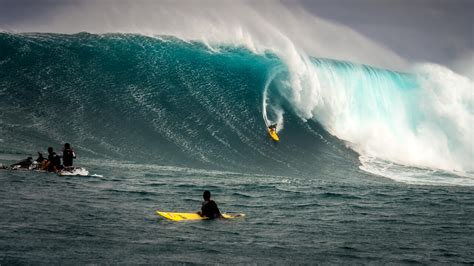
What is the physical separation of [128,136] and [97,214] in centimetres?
1225

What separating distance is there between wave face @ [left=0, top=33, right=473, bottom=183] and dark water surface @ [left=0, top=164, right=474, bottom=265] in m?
4.34

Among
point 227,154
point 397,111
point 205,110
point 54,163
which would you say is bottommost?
point 54,163

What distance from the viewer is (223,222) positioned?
41.3ft

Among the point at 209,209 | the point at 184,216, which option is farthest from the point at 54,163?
the point at 209,209

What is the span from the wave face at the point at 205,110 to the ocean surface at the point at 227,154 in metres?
0.10

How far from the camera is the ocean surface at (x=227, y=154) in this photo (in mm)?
10203

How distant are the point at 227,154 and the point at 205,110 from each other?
4.06m

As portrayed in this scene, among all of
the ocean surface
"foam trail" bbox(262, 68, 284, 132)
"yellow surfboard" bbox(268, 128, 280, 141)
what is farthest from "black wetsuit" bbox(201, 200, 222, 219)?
"foam trail" bbox(262, 68, 284, 132)

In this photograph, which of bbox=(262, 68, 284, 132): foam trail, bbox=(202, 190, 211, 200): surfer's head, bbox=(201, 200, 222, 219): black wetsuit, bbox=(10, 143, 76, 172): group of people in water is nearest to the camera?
bbox=(201, 200, 222, 219): black wetsuit

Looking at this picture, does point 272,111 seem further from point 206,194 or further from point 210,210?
point 210,210

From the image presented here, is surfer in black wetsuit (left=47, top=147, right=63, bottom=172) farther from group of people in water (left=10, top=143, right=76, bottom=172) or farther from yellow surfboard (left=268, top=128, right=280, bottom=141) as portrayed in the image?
yellow surfboard (left=268, top=128, right=280, bottom=141)

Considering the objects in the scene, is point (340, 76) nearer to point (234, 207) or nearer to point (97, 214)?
point (234, 207)

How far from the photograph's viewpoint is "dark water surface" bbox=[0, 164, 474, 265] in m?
9.16

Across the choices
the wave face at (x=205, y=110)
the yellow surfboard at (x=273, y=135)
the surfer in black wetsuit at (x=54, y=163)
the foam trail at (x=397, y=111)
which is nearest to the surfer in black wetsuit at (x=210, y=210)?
the surfer in black wetsuit at (x=54, y=163)
